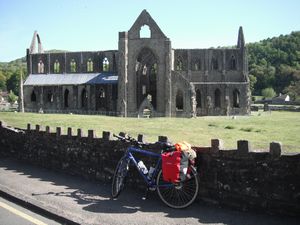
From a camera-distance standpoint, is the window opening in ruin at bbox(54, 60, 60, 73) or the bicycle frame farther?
the window opening in ruin at bbox(54, 60, 60, 73)

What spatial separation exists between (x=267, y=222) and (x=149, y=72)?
55150 millimetres

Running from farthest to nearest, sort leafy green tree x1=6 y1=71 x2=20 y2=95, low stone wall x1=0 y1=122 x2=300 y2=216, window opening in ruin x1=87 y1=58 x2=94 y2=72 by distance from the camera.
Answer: leafy green tree x1=6 y1=71 x2=20 y2=95 → window opening in ruin x1=87 y1=58 x2=94 y2=72 → low stone wall x1=0 y1=122 x2=300 y2=216

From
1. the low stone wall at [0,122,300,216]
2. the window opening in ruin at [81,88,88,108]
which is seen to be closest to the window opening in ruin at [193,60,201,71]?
the window opening in ruin at [81,88,88,108]

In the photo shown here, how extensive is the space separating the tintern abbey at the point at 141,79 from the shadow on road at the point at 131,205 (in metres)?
43.0

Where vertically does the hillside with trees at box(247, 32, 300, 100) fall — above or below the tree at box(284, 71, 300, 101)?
above

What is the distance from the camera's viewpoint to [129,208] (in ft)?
29.3

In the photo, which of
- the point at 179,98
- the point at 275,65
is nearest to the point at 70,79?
the point at 179,98

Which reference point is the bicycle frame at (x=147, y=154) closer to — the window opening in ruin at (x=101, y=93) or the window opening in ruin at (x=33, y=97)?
the window opening in ruin at (x=101, y=93)

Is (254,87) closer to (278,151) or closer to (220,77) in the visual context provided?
(220,77)

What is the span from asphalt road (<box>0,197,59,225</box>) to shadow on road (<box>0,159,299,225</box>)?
34.4 inches

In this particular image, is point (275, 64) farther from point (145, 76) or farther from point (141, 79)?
point (141, 79)

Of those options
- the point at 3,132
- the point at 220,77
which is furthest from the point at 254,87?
the point at 3,132

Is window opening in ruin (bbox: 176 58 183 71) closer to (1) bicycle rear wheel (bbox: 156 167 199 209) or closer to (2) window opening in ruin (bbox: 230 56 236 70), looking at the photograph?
(2) window opening in ruin (bbox: 230 56 236 70)

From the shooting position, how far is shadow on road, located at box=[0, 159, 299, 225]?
7777 millimetres
